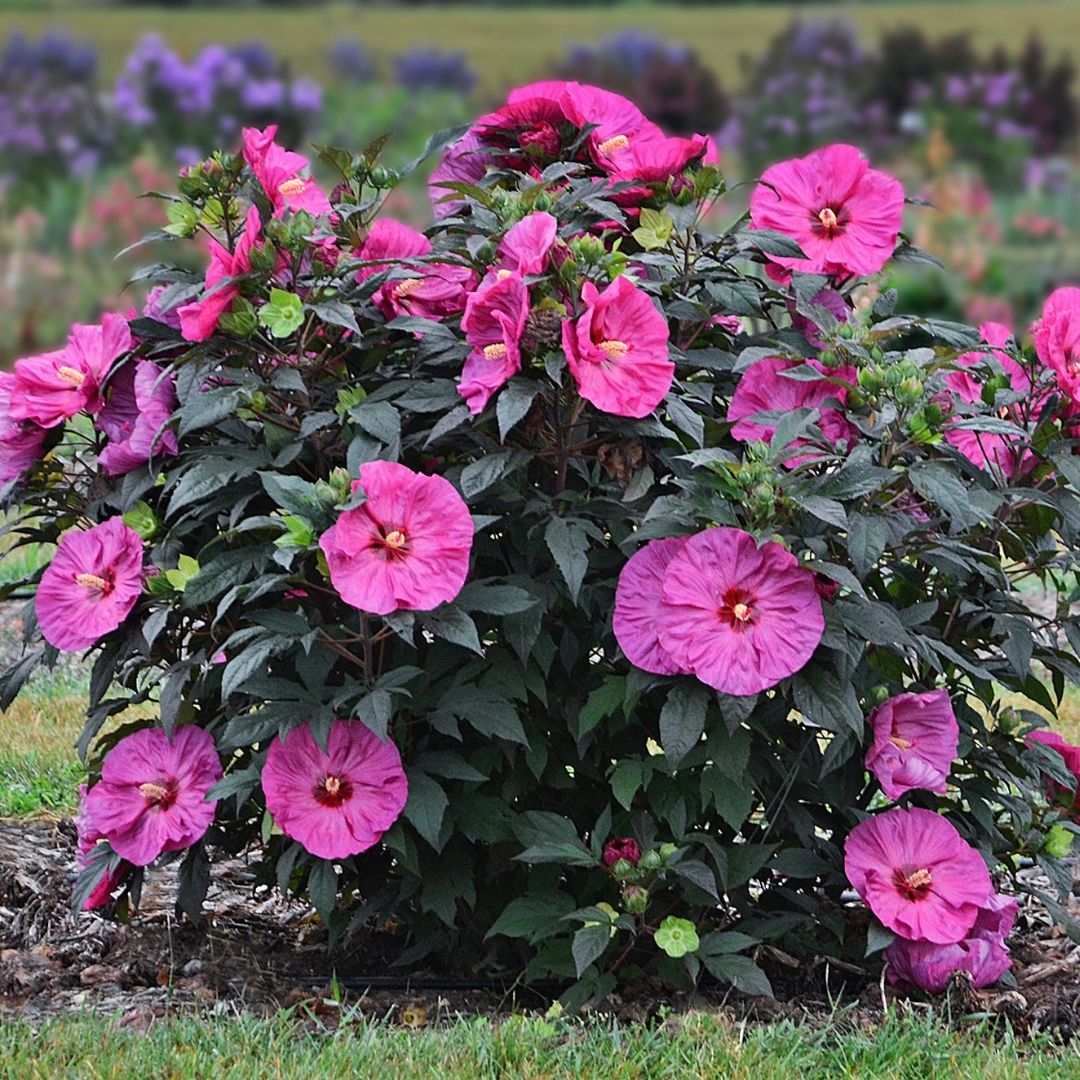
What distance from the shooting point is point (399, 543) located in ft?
7.12

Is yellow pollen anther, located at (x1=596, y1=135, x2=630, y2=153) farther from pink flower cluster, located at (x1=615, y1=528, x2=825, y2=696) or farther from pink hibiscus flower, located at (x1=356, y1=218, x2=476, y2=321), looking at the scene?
pink flower cluster, located at (x1=615, y1=528, x2=825, y2=696)

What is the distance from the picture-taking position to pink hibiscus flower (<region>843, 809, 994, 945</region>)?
2.44m

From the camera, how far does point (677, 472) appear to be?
93.3 inches

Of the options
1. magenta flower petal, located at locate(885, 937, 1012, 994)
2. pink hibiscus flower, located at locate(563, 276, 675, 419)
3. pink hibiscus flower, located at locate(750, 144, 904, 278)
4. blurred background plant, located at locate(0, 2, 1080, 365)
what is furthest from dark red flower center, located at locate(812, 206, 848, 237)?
blurred background plant, located at locate(0, 2, 1080, 365)

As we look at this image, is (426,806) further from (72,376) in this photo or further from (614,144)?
(614,144)

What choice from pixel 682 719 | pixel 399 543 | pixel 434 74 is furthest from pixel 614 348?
pixel 434 74

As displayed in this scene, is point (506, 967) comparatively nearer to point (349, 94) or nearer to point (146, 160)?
point (146, 160)

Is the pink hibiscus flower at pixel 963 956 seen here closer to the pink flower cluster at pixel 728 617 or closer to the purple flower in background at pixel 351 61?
the pink flower cluster at pixel 728 617

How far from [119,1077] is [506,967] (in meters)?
0.66

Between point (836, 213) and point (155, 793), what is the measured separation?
129 centimetres

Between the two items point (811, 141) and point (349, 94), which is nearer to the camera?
point (811, 141)

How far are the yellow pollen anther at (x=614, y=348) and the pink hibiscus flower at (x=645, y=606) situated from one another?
26 cm

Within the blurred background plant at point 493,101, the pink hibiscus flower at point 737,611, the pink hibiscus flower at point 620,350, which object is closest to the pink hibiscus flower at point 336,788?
the pink hibiscus flower at point 737,611

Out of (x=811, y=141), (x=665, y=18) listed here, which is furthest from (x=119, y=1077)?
(x=665, y=18)
